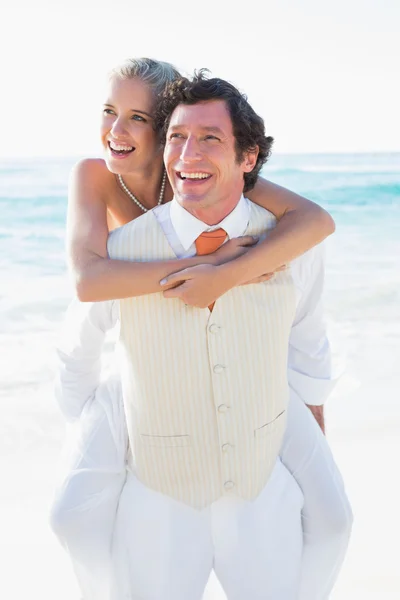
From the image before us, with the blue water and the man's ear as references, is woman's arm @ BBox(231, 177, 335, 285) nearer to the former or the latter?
the man's ear

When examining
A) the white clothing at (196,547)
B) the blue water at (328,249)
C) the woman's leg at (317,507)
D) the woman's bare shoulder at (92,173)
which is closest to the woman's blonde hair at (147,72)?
the woman's bare shoulder at (92,173)

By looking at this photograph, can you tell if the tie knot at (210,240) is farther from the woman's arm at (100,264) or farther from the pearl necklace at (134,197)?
the pearl necklace at (134,197)

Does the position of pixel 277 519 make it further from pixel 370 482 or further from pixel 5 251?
pixel 5 251

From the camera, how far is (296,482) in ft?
8.77

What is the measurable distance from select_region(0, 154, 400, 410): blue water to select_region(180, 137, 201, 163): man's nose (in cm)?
518

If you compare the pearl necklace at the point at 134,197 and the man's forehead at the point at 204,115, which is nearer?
the man's forehead at the point at 204,115

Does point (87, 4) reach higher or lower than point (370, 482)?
lower

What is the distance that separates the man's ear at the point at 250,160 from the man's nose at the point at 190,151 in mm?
211

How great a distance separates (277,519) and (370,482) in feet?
8.26

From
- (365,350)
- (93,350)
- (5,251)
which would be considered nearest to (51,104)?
(5,251)

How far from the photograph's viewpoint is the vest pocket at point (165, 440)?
2.48 m

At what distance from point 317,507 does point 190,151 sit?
1.15m

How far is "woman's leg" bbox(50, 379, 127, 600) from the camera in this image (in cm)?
253

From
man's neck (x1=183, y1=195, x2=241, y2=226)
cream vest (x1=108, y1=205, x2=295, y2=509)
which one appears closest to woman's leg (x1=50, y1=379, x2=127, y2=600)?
cream vest (x1=108, y1=205, x2=295, y2=509)
